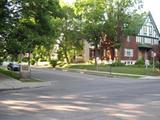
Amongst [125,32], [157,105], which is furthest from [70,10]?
[157,105]

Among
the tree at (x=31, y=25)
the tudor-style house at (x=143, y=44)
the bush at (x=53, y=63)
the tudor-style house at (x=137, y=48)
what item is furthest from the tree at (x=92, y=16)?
the tree at (x=31, y=25)

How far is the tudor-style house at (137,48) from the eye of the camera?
247 feet

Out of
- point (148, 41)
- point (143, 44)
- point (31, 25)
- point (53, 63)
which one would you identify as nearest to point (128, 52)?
point (143, 44)

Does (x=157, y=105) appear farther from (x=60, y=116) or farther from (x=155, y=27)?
(x=155, y=27)

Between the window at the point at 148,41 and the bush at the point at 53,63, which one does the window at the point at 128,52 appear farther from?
the bush at the point at 53,63

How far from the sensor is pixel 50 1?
36844 mm

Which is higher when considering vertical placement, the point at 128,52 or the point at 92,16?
the point at 92,16

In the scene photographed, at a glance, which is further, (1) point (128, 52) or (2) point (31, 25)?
(1) point (128, 52)

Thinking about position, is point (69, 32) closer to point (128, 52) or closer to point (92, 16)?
point (92, 16)

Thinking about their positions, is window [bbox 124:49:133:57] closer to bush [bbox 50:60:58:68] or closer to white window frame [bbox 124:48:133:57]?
white window frame [bbox 124:48:133:57]

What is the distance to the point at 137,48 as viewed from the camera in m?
84.4

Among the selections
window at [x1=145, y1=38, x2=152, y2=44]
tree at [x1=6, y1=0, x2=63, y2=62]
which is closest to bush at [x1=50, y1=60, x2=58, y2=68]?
tree at [x1=6, y1=0, x2=63, y2=62]

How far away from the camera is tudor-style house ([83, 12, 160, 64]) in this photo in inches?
2965

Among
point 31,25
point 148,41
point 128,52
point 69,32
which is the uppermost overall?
point 69,32
